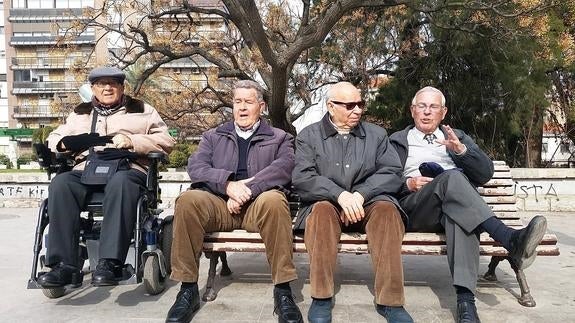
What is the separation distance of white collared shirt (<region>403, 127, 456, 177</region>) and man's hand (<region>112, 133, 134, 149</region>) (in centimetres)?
212

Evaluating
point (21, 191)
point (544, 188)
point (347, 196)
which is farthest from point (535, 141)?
point (21, 191)

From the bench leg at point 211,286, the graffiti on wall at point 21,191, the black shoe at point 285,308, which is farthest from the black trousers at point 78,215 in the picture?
the graffiti on wall at point 21,191

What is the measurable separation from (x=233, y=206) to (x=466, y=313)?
5.38 ft

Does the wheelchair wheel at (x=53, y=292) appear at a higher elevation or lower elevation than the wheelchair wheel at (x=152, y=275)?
lower

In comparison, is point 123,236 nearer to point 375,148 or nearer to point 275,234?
point 275,234

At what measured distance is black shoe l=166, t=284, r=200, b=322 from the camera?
2922 millimetres

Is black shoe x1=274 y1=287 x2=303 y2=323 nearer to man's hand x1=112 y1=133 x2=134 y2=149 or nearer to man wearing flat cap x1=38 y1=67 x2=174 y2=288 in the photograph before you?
man wearing flat cap x1=38 y1=67 x2=174 y2=288

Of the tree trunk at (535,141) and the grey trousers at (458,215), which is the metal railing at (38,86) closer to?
the tree trunk at (535,141)

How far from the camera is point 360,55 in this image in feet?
44.1

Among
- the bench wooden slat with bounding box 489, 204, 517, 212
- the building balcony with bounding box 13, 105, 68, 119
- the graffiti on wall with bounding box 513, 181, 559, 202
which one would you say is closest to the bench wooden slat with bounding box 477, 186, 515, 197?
the bench wooden slat with bounding box 489, 204, 517, 212

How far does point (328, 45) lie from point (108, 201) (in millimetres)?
Result: 11550

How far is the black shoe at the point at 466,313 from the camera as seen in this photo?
2.86m

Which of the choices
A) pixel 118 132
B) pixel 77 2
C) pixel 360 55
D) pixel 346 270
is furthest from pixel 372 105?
pixel 77 2

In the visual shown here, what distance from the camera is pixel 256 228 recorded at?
10.6 feet
